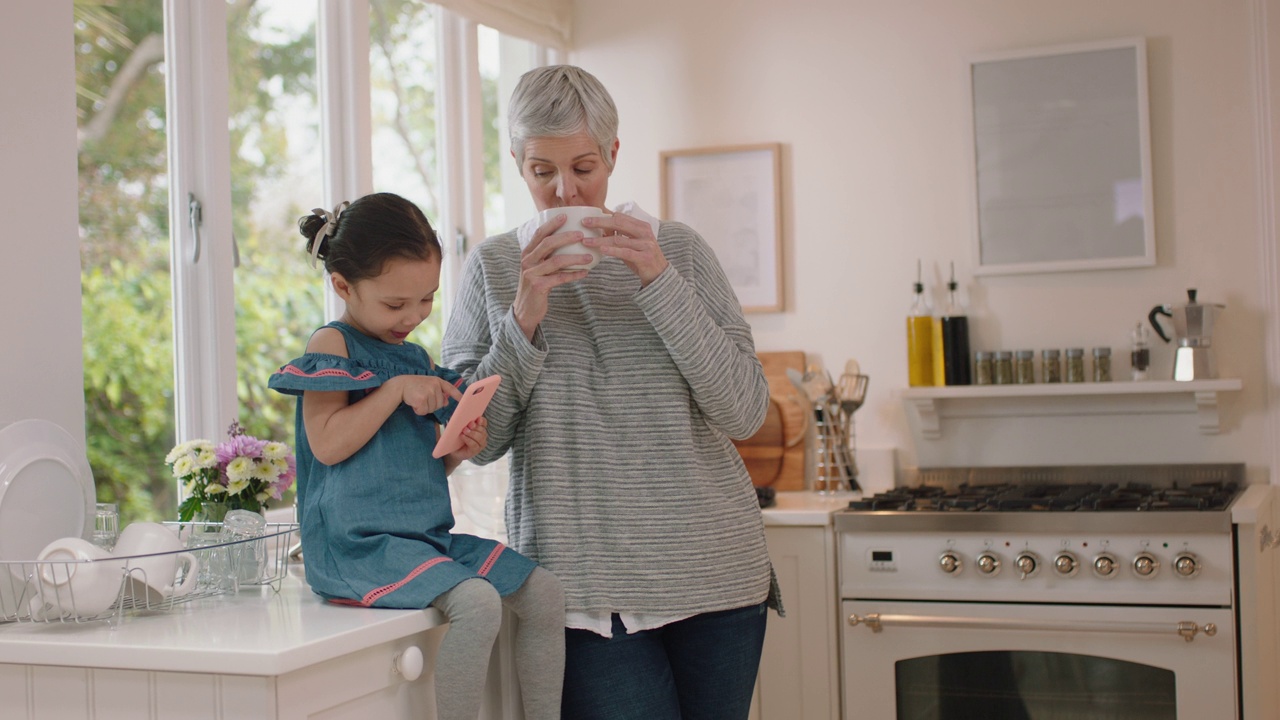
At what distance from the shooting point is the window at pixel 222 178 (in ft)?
6.40

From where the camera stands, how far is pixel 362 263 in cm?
133

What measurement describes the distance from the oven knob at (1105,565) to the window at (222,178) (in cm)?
164

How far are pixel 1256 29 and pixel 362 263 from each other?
236cm

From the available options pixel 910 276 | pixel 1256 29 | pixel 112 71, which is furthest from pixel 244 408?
pixel 1256 29

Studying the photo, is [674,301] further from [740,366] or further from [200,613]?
[200,613]

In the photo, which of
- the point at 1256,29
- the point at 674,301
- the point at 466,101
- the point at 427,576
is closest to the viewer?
the point at 427,576

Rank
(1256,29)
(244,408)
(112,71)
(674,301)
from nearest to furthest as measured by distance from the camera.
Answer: (674,301) < (112,71) < (244,408) < (1256,29)

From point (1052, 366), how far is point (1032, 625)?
76cm

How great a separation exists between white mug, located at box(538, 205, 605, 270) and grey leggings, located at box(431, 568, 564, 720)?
1.23 feet

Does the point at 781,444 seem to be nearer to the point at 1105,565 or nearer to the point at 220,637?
the point at 1105,565

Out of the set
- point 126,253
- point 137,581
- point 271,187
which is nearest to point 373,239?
point 137,581

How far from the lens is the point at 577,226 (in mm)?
1387

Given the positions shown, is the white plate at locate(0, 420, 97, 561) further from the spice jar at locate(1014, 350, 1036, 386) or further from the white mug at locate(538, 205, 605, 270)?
the spice jar at locate(1014, 350, 1036, 386)

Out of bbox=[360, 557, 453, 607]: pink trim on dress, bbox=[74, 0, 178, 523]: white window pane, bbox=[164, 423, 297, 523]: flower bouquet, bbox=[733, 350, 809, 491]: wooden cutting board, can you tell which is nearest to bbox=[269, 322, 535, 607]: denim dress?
bbox=[360, 557, 453, 607]: pink trim on dress
